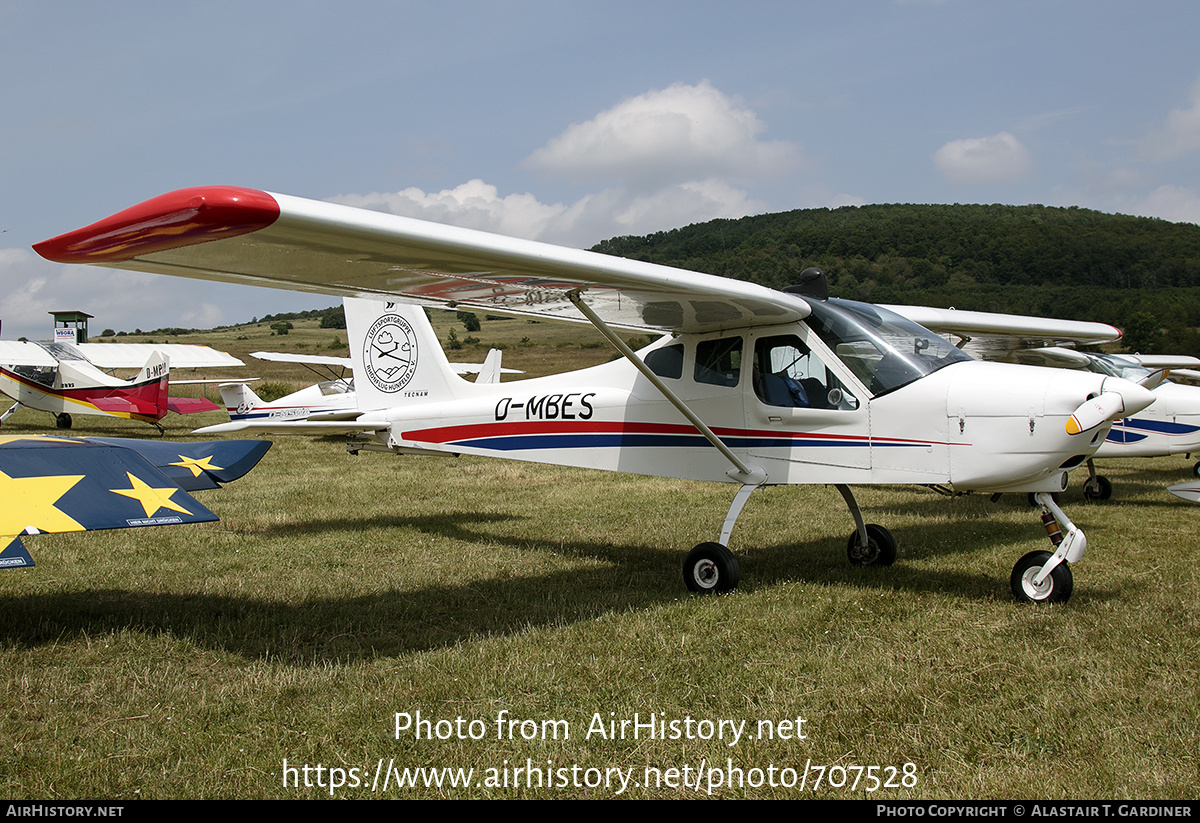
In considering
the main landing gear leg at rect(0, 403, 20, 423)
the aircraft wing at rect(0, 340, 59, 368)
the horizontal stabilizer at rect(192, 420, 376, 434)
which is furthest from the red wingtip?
the aircraft wing at rect(0, 340, 59, 368)

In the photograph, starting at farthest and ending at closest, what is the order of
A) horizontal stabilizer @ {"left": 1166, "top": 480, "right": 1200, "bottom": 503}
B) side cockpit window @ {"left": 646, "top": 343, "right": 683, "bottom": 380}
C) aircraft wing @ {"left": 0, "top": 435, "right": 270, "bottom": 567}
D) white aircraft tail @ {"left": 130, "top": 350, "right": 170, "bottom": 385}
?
1. white aircraft tail @ {"left": 130, "top": 350, "right": 170, "bottom": 385}
2. horizontal stabilizer @ {"left": 1166, "top": 480, "right": 1200, "bottom": 503}
3. side cockpit window @ {"left": 646, "top": 343, "right": 683, "bottom": 380}
4. aircraft wing @ {"left": 0, "top": 435, "right": 270, "bottom": 567}

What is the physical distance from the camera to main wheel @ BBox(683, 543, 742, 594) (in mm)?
5551

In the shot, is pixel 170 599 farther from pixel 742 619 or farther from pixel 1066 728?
pixel 1066 728

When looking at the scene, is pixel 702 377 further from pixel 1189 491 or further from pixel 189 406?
pixel 189 406

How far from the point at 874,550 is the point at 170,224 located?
18.7 ft

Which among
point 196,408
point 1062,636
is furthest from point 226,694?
point 196,408

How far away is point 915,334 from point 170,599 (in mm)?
5770

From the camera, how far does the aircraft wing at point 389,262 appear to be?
3119 millimetres

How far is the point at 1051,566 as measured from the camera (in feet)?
16.3

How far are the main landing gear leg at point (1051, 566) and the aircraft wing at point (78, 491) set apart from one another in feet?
16.4

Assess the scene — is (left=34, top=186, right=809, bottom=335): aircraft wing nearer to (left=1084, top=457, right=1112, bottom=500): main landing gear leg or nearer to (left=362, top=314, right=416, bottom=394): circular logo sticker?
(left=362, top=314, right=416, bottom=394): circular logo sticker

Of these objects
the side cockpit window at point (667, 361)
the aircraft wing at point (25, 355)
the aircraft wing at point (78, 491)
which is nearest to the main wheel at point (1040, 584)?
the side cockpit window at point (667, 361)

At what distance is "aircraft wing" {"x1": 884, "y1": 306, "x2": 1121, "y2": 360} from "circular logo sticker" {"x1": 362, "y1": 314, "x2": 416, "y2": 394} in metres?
5.22

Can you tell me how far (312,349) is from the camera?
55656 mm
